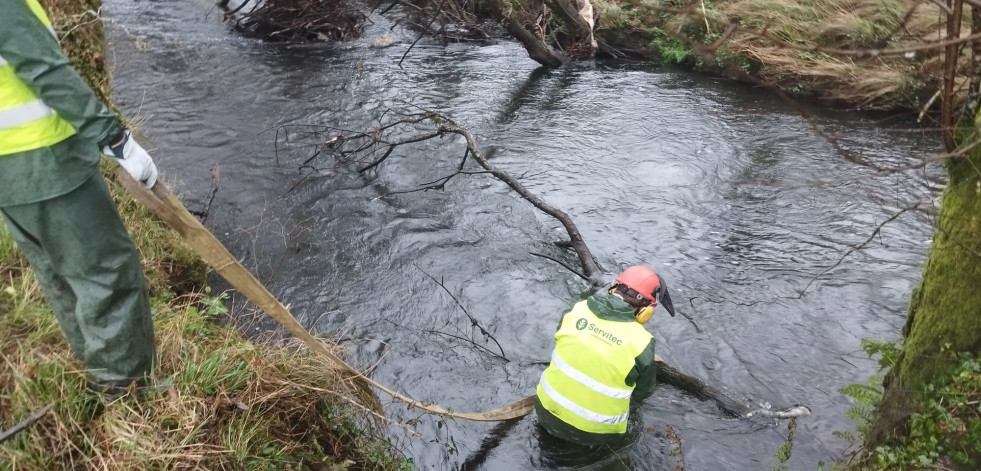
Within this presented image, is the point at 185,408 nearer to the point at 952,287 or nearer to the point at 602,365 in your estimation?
the point at 602,365

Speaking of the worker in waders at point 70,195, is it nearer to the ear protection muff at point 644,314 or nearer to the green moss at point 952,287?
the ear protection muff at point 644,314

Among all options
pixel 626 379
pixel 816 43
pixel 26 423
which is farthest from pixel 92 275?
pixel 816 43

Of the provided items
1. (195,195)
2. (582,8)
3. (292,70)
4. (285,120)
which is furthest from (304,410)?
(582,8)

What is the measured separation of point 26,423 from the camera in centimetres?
275

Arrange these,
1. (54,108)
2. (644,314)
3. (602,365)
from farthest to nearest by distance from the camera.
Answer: (644,314), (602,365), (54,108)

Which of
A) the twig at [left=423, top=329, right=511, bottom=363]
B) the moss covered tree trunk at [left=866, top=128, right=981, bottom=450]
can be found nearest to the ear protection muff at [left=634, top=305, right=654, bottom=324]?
the moss covered tree trunk at [left=866, top=128, right=981, bottom=450]

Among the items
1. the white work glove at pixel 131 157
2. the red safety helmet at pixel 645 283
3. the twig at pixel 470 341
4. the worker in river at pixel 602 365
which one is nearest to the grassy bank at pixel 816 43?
the twig at pixel 470 341

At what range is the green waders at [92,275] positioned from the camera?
273 cm

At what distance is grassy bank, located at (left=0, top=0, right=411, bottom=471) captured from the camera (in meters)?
2.89

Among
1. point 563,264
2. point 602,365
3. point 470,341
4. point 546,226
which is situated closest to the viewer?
point 602,365

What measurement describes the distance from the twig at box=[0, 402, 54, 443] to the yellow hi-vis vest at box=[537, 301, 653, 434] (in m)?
2.75

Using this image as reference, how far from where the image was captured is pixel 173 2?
15.1 metres

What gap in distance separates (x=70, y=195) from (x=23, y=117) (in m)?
0.34

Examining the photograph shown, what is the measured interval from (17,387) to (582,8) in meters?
11.4
